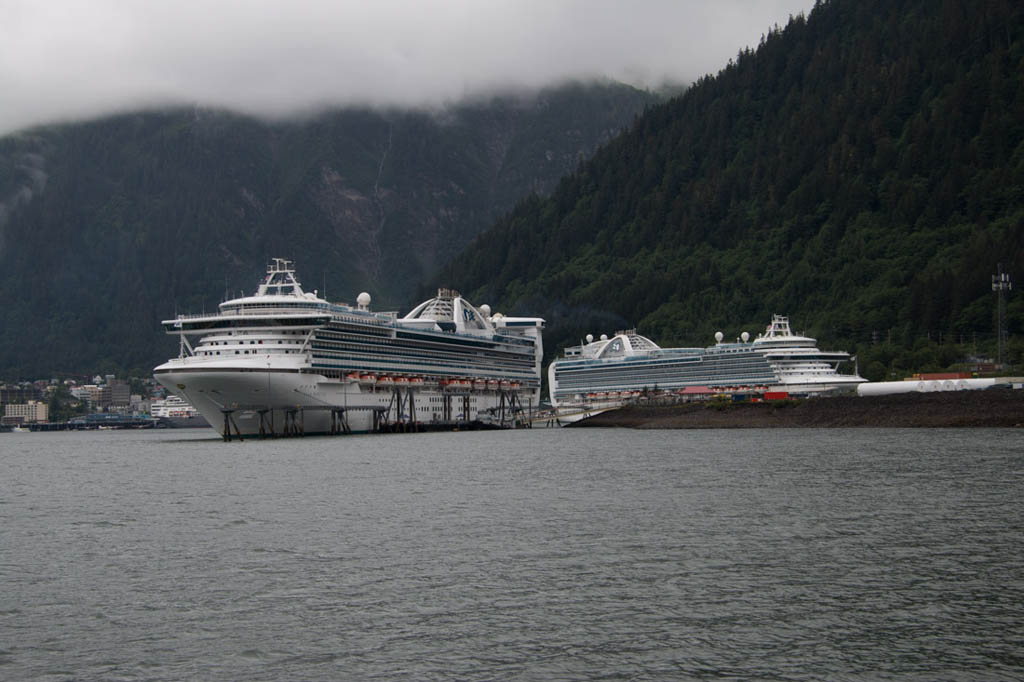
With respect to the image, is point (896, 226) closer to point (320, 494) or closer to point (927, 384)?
point (927, 384)

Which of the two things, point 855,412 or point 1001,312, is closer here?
point 855,412

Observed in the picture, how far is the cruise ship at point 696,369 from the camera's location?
150250 millimetres

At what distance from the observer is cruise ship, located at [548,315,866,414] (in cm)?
15025

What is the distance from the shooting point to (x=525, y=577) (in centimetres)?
2884

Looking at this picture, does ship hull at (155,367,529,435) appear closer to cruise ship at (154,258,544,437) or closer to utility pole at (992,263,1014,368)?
cruise ship at (154,258,544,437)

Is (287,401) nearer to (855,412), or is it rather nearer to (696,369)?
(855,412)

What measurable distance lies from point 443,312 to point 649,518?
108889mm

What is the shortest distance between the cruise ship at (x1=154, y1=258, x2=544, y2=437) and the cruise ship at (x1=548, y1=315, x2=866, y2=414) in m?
19.9

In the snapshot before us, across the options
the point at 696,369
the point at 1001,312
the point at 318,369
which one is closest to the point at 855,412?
the point at 1001,312

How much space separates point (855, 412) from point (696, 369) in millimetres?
57745

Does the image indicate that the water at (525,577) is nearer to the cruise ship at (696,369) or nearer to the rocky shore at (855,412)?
the rocky shore at (855,412)

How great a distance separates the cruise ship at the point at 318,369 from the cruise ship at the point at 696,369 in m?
19.9

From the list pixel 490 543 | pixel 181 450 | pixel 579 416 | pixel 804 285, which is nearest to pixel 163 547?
pixel 490 543

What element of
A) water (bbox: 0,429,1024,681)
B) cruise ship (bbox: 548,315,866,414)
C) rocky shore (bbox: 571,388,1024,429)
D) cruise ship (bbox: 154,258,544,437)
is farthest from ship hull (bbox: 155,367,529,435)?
water (bbox: 0,429,1024,681)
